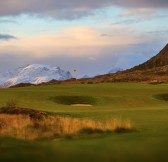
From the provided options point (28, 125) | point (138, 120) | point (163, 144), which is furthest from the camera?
point (138, 120)

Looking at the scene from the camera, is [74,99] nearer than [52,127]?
No

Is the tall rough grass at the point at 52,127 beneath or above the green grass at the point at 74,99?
beneath

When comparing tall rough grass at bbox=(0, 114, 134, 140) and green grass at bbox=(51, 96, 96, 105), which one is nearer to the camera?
tall rough grass at bbox=(0, 114, 134, 140)

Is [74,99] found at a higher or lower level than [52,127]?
higher

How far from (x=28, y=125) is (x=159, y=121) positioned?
724 cm

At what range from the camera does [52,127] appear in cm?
2547

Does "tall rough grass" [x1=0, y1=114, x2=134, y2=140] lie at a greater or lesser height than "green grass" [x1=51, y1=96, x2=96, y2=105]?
lesser

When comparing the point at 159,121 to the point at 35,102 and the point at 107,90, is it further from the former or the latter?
the point at 107,90

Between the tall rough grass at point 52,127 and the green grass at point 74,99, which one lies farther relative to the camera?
the green grass at point 74,99

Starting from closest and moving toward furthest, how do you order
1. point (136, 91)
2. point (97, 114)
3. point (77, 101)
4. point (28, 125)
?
point (28, 125) < point (97, 114) < point (77, 101) < point (136, 91)

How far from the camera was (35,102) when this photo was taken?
4641 cm

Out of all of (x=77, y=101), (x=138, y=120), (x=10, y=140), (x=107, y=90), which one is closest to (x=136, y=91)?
(x=107, y=90)

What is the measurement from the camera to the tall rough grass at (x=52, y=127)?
23438mm

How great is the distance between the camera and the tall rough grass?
23438mm
